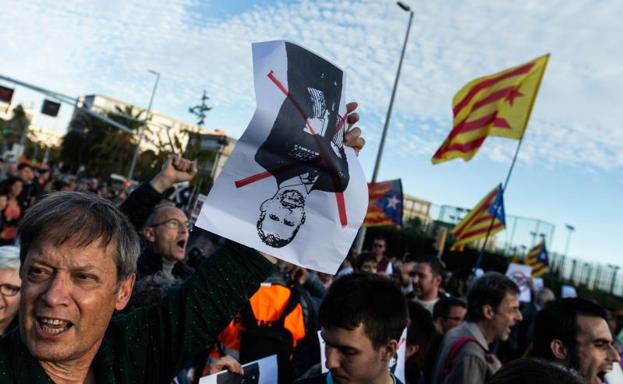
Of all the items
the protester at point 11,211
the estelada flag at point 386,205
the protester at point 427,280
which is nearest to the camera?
the protester at point 427,280

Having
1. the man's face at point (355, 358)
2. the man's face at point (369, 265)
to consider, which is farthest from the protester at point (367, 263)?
the man's face at point (355, 358)

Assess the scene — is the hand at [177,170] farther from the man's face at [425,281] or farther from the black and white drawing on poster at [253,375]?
the man's face at [425,281]

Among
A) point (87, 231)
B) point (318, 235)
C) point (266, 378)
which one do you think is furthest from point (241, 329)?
point (87, 231)

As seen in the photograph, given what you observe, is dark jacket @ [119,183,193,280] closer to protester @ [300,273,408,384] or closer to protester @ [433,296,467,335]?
protester @ [300,273,408,384]

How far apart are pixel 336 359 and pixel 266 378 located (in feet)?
1.64

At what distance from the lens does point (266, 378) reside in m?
2.80

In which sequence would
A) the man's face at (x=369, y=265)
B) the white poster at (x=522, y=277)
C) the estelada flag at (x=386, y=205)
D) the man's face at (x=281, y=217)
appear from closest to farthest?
the man's face at (x=281, y=217) < the man's face at (x=369, y=265) < the white poster at (x=522, y=277) < the estelada flag at (x=386, y=205)

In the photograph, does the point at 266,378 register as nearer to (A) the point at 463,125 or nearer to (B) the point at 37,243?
(B) the point at 37,243

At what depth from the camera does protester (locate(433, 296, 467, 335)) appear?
4926 mm

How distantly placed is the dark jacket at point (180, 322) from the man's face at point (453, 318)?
136 inches

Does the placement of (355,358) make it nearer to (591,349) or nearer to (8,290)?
(591,349)

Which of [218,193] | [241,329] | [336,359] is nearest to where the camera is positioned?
[218,193]

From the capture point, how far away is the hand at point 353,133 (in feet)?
6.54

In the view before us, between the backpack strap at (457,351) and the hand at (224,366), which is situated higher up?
the backpack strap at (457,351)
